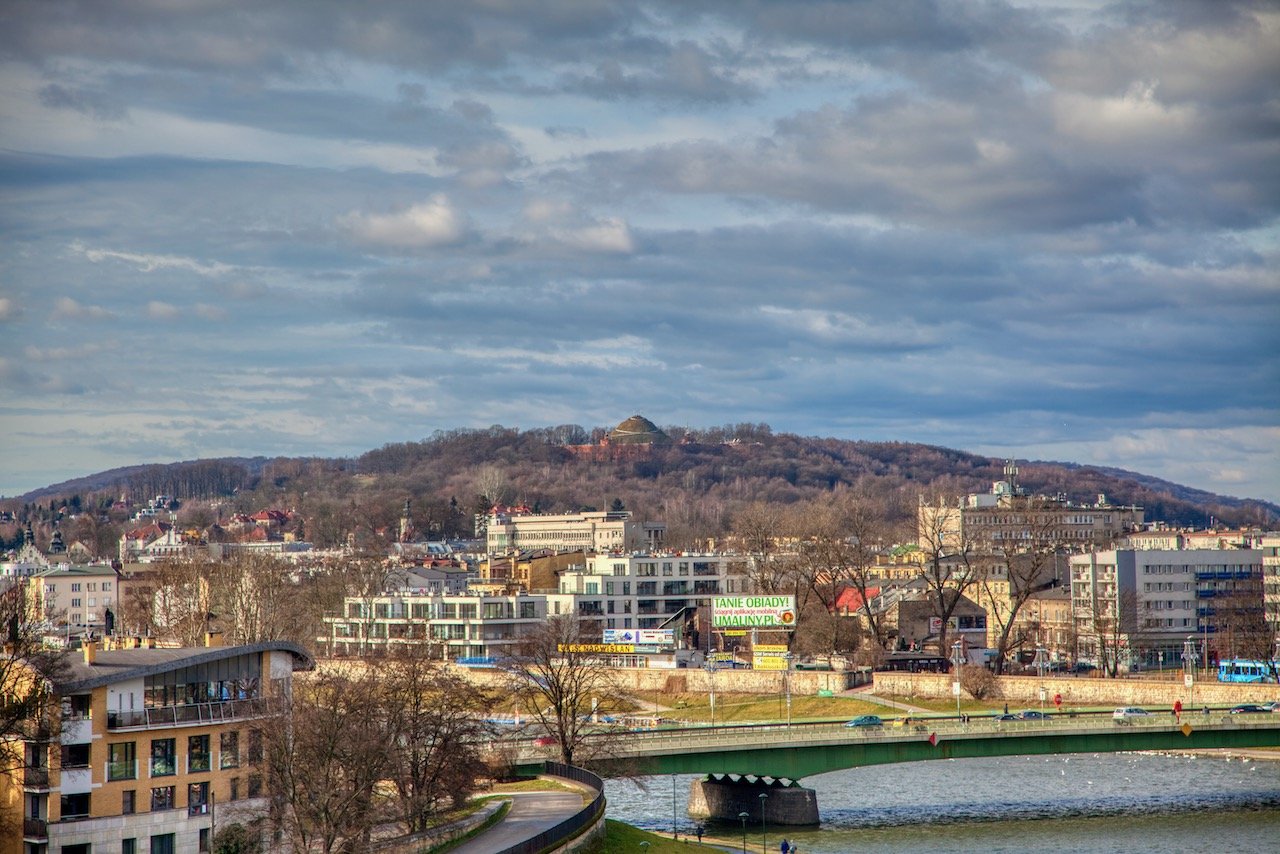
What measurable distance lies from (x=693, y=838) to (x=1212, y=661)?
79789mm

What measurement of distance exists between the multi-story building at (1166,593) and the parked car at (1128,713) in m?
53.0

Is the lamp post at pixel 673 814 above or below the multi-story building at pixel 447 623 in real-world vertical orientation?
below

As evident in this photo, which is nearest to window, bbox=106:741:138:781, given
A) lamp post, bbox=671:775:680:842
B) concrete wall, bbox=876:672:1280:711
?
lamp post, bbox=671:775:680:842

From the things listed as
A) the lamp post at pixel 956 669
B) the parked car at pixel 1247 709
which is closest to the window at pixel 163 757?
the parked car at pixel 1247 709

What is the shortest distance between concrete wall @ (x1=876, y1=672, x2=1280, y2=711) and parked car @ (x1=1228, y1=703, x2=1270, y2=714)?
2.78 metres

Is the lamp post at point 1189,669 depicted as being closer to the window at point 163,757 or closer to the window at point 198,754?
the window at point 198,754

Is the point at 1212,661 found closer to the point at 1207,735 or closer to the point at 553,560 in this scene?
the point at 1207,735

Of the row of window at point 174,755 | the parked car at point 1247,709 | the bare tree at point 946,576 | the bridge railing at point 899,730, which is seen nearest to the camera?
the row of window at point 174,755

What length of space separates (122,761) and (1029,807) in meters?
50.5

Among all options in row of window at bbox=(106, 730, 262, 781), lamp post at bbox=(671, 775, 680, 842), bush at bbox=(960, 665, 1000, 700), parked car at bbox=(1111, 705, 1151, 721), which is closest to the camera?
row of window at bbox=(106, 730, 262, 781)

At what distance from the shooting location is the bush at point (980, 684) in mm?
121688

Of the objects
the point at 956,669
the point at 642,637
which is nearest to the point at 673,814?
the point at 956,669

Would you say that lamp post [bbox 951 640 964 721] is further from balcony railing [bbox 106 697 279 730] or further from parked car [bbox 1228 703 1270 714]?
balcony railing [bbox 106 697 279 730]

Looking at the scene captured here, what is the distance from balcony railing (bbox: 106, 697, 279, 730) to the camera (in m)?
58.2
